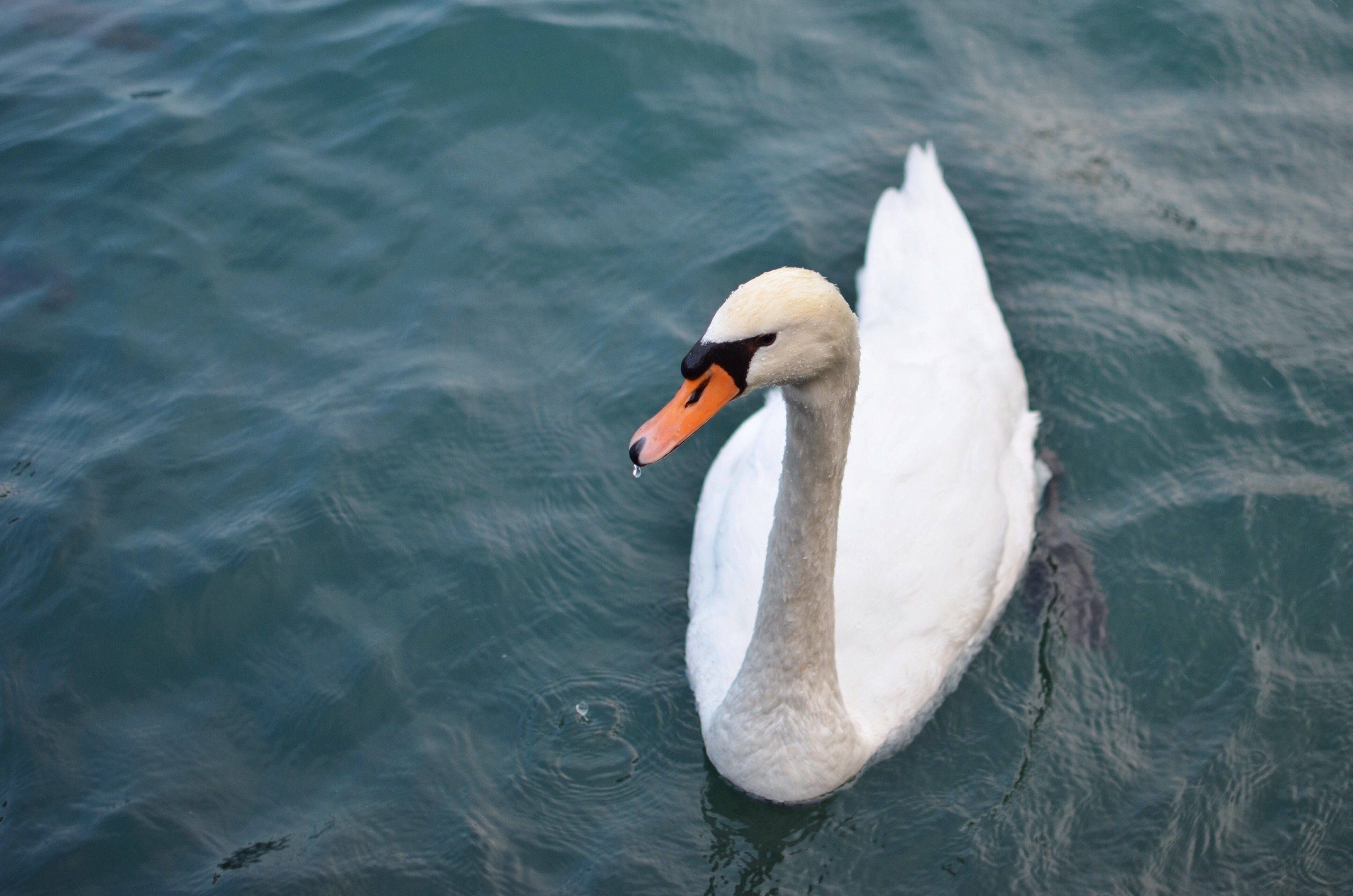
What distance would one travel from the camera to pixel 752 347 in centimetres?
409

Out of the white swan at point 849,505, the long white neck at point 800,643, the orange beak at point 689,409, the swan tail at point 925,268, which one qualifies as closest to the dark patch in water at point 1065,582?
the white swan at point 849,505

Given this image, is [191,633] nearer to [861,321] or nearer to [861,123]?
[861,321]

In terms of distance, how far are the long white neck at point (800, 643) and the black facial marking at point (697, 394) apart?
433mm

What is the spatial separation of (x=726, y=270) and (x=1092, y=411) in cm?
276

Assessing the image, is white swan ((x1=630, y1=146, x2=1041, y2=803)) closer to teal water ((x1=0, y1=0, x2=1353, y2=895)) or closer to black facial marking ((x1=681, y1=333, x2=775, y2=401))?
black facial marking ((x1=681, y1=333, x2=775, y2=401))

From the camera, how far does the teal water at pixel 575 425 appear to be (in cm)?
573

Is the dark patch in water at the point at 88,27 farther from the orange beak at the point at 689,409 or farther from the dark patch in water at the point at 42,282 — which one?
the orange beak at the point at 689,409

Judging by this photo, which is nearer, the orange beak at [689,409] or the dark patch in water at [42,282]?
the orange beak at [689,409]

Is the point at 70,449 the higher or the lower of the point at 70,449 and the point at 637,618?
the higher

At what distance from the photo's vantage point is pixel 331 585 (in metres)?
6.79

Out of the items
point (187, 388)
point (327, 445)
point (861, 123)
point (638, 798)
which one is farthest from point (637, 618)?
point (861, 123)

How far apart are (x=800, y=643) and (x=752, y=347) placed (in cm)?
163

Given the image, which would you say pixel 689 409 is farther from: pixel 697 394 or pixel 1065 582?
pixel 1065 582

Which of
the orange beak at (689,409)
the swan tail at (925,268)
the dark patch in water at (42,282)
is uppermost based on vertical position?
the orange beak at (689,409)
